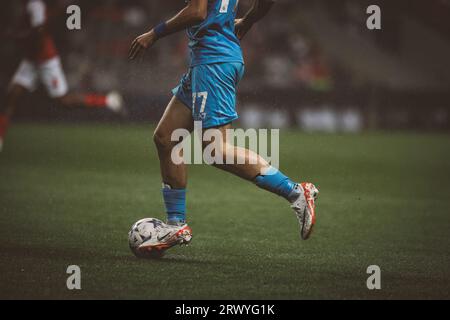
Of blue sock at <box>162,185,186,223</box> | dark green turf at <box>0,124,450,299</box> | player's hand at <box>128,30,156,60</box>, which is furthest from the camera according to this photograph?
blue sock at <box>162,185,186,223</box>

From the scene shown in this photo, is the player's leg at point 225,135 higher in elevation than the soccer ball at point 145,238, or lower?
higher

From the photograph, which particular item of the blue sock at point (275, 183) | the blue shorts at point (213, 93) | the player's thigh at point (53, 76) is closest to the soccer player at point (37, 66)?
the player's thigh at point (53, 76)

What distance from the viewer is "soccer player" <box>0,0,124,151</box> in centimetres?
1101

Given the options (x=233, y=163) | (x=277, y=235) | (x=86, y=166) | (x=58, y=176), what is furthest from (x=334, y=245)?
(x=86, y=166)

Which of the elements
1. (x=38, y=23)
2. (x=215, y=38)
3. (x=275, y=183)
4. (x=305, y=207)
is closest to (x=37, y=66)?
(x=38, y=23)

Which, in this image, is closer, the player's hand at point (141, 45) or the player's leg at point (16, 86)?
the player's hand at point (141, 45)

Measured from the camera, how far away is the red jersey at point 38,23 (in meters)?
10.9

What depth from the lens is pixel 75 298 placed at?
13.9 ft

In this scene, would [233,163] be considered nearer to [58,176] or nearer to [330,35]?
[58,176]

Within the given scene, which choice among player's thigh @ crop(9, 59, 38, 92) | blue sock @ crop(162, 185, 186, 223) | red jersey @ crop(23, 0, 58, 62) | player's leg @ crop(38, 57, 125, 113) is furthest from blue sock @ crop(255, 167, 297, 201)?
player's thigh @ crop(9, 59, 38, 92)

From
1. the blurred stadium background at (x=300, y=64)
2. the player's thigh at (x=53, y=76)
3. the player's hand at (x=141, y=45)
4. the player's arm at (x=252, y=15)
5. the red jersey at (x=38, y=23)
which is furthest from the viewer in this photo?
the blurred stadium background at (x=300, y=64)

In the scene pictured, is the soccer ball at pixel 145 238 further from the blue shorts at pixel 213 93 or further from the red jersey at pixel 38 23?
the red jersey at pixel 38 23

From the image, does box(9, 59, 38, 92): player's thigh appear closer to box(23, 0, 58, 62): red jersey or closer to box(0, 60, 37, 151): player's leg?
box(0, 60, 37, 151): player's leg

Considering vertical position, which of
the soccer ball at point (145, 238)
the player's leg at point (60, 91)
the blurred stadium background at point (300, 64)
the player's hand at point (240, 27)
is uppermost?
the blurred stadium background at point (300, 64)
